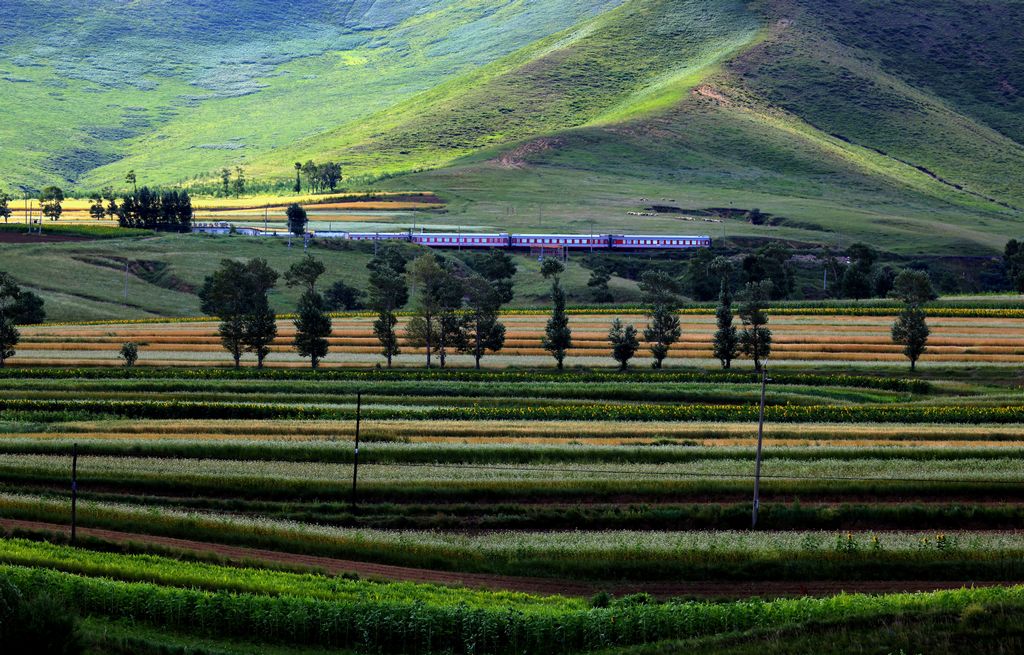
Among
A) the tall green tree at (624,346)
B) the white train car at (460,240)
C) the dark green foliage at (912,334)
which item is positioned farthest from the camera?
the white train car at (460,240)

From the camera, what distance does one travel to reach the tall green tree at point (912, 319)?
9269 cm

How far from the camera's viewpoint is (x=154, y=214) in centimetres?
19125

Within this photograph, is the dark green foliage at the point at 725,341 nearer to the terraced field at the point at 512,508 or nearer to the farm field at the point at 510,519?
the terraced field at the point at 512,508

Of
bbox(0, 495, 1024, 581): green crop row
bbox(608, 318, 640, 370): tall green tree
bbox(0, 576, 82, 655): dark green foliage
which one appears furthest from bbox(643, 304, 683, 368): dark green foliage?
bbox(0, 576, 82, 655): dark green foliage

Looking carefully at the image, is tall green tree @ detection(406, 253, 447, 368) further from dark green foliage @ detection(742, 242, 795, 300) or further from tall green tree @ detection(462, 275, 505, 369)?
dark green foliage @ detection(742, 242, 795, 300)

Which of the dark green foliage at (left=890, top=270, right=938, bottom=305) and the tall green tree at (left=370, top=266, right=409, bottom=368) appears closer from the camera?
the tall green tree at (left=370, top=266, right=409, bottom=368)

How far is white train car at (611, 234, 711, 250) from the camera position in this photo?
185125 millimetres

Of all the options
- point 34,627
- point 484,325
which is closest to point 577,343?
point 484,325

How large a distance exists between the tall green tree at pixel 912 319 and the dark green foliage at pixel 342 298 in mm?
58255

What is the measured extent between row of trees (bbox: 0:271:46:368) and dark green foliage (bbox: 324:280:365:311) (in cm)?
2914

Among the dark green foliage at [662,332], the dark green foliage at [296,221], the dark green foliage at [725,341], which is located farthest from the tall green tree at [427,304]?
the dark green foliage at [296,221]

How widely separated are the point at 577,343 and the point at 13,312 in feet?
152

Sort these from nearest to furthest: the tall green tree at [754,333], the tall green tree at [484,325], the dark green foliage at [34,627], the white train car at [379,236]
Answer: the dark green foliage at [34,627] → the tall green tree at [754,333] → the tall green tree at [484,325] → the white train car at [379,236]

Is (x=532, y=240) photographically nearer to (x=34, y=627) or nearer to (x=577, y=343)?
(x=577, y=343)
